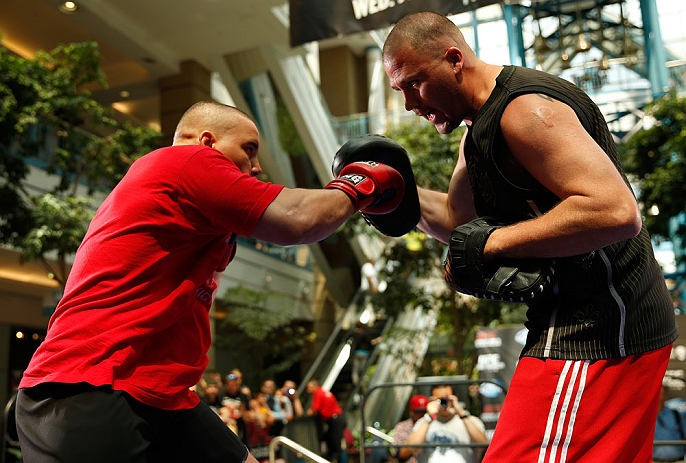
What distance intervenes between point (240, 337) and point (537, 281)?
12229mm

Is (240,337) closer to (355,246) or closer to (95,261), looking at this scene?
(355,246)

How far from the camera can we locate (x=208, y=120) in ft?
7.07

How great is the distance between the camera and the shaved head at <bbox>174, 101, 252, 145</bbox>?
84.5 inches

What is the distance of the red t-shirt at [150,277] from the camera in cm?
165

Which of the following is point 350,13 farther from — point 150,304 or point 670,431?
point 670,431

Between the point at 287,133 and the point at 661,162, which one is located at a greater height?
the point at 287,133

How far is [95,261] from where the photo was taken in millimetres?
1750

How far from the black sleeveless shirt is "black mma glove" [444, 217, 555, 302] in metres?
0.07

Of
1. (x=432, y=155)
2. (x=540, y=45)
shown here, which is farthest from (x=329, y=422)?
(x=540, y=45)

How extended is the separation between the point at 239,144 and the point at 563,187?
108 centimetres

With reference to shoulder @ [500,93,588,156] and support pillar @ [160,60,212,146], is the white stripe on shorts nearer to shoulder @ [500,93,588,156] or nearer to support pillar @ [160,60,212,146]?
shoulder @ [500,93,588,156]

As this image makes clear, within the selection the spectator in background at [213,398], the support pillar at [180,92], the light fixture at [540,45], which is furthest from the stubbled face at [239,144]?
the light fixture at [540,45]

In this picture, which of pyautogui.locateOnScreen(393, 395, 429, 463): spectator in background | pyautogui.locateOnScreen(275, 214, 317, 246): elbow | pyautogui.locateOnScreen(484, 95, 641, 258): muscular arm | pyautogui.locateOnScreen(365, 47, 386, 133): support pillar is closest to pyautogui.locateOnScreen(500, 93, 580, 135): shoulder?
pyautogui.locateOnScreen(484, 95, 641, 258): muscular arm

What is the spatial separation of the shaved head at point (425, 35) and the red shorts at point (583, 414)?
0.93 metres
